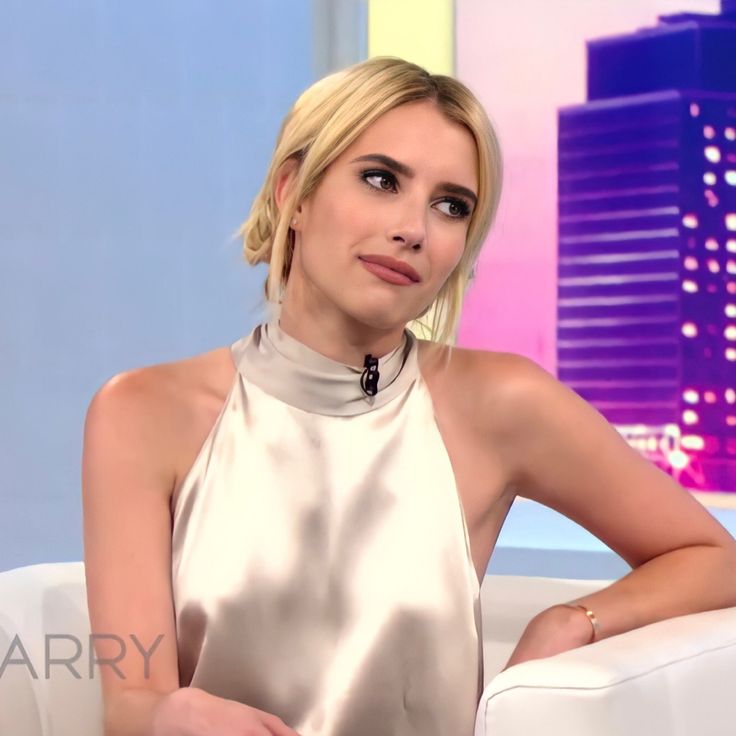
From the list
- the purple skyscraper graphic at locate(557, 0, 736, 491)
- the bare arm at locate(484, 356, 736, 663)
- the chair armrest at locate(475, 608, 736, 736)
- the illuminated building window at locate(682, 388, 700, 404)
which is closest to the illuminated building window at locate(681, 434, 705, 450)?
the purple skyscraper graphic at locate(557, 0, 736, 491)

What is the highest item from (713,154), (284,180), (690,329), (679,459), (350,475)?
(284,180)

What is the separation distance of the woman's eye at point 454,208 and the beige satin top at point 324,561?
200 millimetres

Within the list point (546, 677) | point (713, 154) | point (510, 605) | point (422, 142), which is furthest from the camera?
point (713, 154)

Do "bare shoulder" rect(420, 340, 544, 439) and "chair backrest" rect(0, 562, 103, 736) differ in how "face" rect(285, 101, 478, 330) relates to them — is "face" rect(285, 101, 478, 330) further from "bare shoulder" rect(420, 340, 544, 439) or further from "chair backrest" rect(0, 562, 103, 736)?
"chair backrest" rect(0, 562, 103, 736)

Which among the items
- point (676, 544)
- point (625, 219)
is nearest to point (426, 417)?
point (676, 544)

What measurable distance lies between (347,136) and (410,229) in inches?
5.6

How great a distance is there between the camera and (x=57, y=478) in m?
4.16

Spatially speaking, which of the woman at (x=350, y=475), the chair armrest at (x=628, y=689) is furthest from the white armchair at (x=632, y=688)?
the woman at (x=350, y=475)

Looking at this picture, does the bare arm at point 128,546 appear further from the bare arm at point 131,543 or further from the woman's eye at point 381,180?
the woman's eye at point 381,180

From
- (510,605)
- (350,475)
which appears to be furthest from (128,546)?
(510,605)

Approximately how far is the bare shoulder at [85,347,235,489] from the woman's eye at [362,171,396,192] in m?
0.32

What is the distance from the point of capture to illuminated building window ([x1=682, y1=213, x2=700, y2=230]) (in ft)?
12.9

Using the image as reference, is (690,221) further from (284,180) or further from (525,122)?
(284,180)

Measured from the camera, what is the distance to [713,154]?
3.92 m
